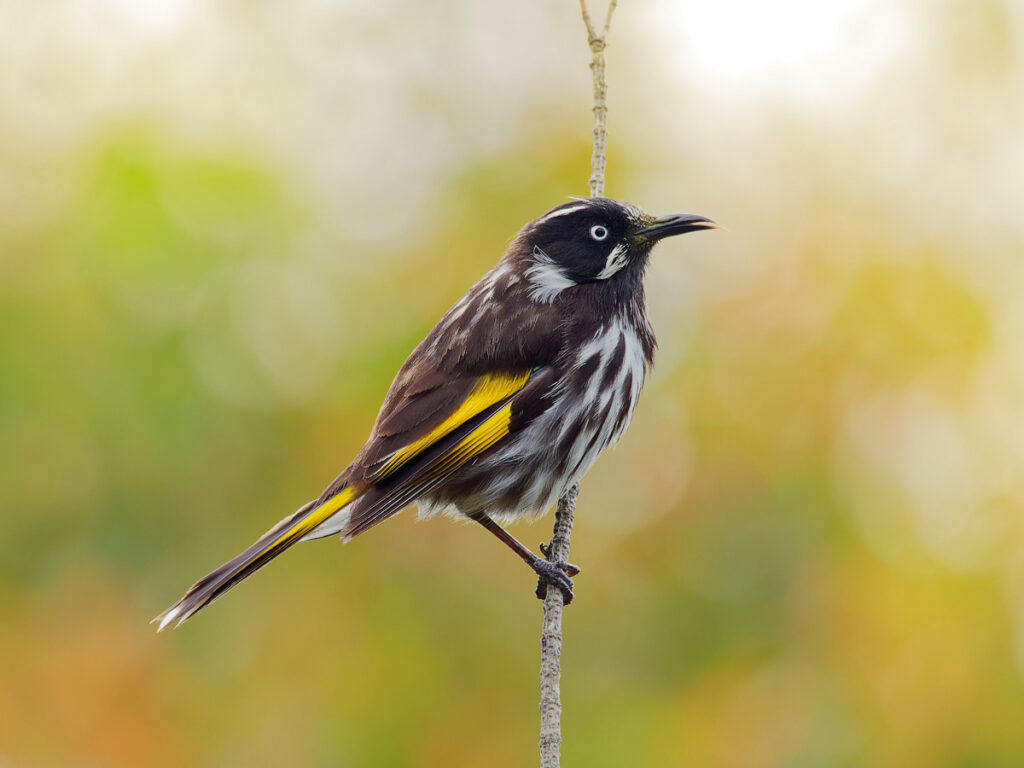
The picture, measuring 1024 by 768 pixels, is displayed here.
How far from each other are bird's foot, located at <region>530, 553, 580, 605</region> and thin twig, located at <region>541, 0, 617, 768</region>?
1.4 inches

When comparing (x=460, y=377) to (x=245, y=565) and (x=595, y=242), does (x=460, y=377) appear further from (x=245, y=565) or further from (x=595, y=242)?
(x=245, y=565)

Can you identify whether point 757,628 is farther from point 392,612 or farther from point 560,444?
point 560,444

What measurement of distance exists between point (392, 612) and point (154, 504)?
7.43 ft

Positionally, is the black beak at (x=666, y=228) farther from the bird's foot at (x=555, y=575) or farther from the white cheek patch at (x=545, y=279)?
the bird's foot at (x=555, y=575)

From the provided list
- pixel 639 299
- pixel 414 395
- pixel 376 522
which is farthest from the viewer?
pixel 639 299

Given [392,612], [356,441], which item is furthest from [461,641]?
[356,441]

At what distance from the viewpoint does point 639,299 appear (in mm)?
5789

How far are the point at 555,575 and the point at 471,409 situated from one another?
0.83m

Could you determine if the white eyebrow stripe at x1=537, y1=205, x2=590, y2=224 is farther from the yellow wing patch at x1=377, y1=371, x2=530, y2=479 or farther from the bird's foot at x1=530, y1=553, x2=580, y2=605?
the bird's foot at x1=530, y1=553, x2=580, y2=605

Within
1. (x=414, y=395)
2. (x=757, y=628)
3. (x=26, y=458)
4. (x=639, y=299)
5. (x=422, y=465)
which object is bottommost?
(x=757, y=628)

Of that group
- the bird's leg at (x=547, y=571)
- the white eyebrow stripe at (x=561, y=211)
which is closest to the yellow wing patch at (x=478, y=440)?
the bird's leg at (x=547, y=571)

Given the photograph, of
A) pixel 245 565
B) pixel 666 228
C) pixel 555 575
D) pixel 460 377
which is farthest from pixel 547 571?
pixel 666 228

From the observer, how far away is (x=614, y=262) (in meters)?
5.68

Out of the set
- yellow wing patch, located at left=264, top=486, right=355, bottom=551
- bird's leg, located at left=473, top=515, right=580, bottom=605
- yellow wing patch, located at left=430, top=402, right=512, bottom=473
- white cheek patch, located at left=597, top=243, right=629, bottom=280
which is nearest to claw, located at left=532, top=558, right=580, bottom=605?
bird's leg, located at left=473, top=515, right=580, bottom=605
